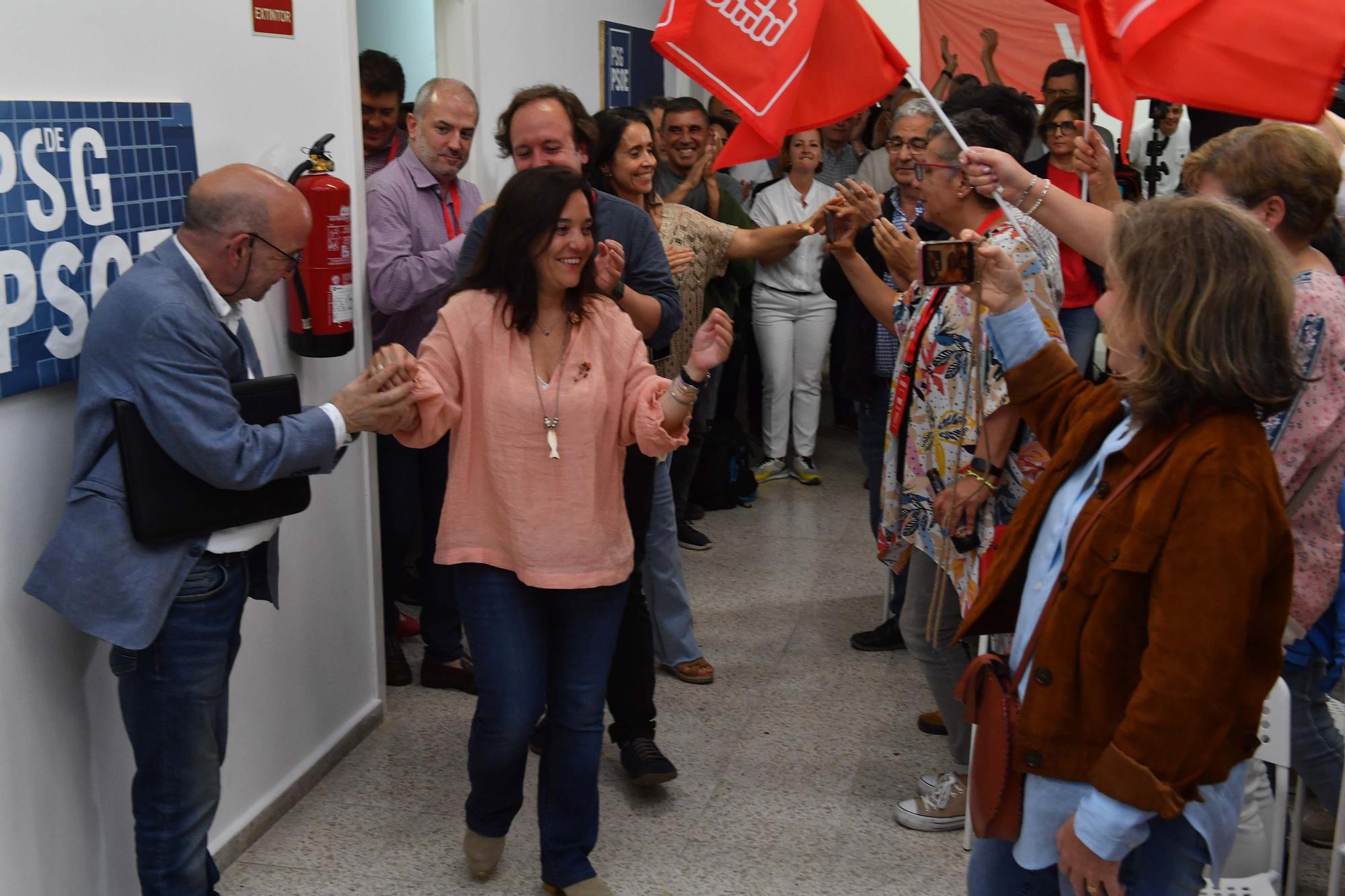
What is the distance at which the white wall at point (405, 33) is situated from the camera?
19.5ft

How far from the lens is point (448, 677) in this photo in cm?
422

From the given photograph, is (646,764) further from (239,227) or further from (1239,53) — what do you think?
(1239,53)

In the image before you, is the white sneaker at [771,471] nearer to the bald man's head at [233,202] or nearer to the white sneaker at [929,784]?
the white sneaker at [929,784]

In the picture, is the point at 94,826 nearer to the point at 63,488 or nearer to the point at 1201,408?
the point at 63,488

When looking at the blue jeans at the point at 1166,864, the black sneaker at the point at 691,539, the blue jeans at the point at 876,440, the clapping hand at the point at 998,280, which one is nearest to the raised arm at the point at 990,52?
the black sneaker at the point at 691,539

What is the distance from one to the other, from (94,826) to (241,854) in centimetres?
61

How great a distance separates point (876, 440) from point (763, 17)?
166 cm

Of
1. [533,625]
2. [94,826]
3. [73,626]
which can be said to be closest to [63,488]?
[73,626]

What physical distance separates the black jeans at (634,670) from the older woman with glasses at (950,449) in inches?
27.2

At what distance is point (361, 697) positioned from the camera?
3.83 metres

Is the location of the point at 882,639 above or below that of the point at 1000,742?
below

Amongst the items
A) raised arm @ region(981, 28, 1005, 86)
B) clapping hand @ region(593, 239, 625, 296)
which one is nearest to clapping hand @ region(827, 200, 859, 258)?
clapping hand @ region(593, 239, 625, 296)

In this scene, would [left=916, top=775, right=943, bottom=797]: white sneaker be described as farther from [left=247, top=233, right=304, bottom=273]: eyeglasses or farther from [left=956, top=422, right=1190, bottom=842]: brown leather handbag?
[left=247, top=233, right=304, bottom=273]: eyeglasses

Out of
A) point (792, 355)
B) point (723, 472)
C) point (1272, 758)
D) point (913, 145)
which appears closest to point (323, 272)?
point (913, 145)
